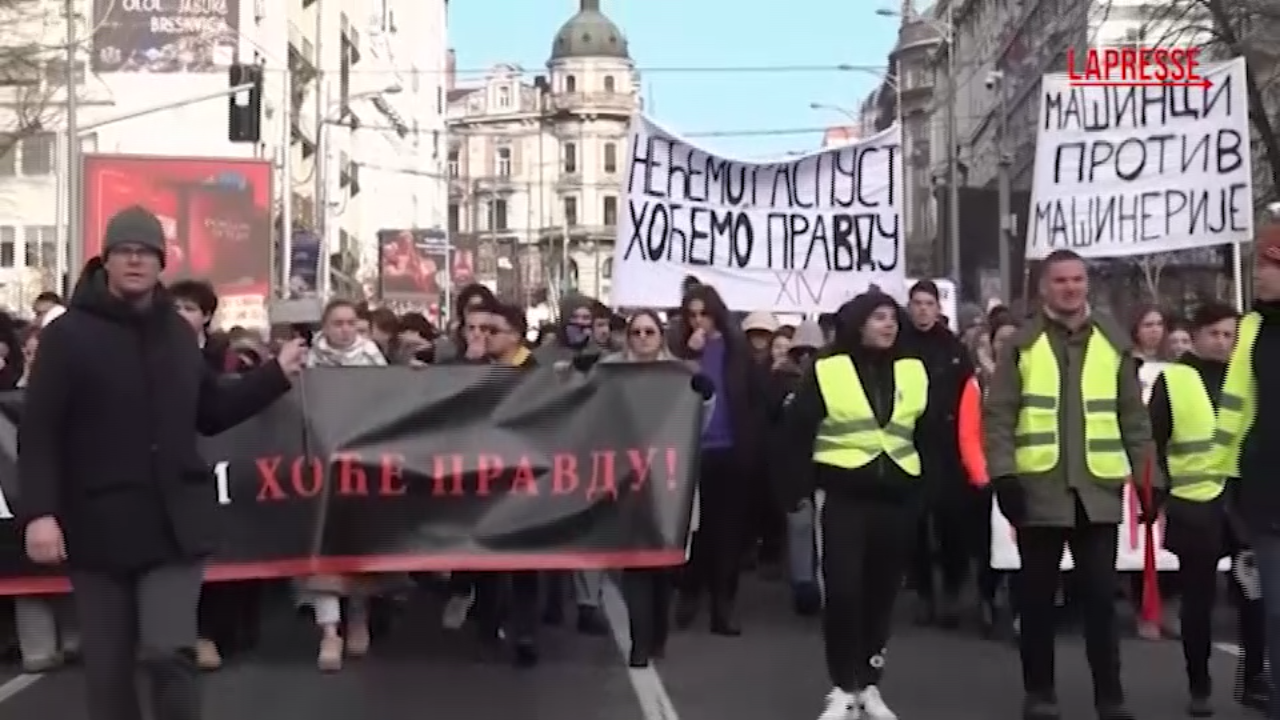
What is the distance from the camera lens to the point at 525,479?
377 inches

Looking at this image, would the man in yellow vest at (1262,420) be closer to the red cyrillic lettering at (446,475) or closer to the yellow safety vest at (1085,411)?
the yellow safety vest at (1085,411)

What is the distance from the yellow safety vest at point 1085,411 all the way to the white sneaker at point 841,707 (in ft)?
3.74

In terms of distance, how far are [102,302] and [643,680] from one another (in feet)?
13.6

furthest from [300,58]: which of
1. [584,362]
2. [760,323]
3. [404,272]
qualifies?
[584,362]

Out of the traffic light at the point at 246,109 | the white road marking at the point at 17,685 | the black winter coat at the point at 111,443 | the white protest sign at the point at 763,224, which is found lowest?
the white road marking at the point at 17,685

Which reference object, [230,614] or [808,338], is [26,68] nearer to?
[808,338]

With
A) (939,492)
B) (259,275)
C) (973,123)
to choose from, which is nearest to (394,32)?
(973,123)

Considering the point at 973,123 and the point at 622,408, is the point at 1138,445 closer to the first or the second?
the point at 622,408

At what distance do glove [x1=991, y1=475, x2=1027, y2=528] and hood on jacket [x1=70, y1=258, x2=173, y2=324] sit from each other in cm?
336

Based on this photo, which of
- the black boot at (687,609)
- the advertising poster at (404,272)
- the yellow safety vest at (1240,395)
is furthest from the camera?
the advertising poster at (404,272)

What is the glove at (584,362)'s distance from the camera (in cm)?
968

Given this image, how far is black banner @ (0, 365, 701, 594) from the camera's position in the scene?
31.2 feet

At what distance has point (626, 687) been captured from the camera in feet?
30.0

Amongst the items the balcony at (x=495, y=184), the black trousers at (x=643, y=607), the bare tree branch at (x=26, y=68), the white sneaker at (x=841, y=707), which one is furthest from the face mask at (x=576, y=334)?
the balcony at (x=495, y=184)
